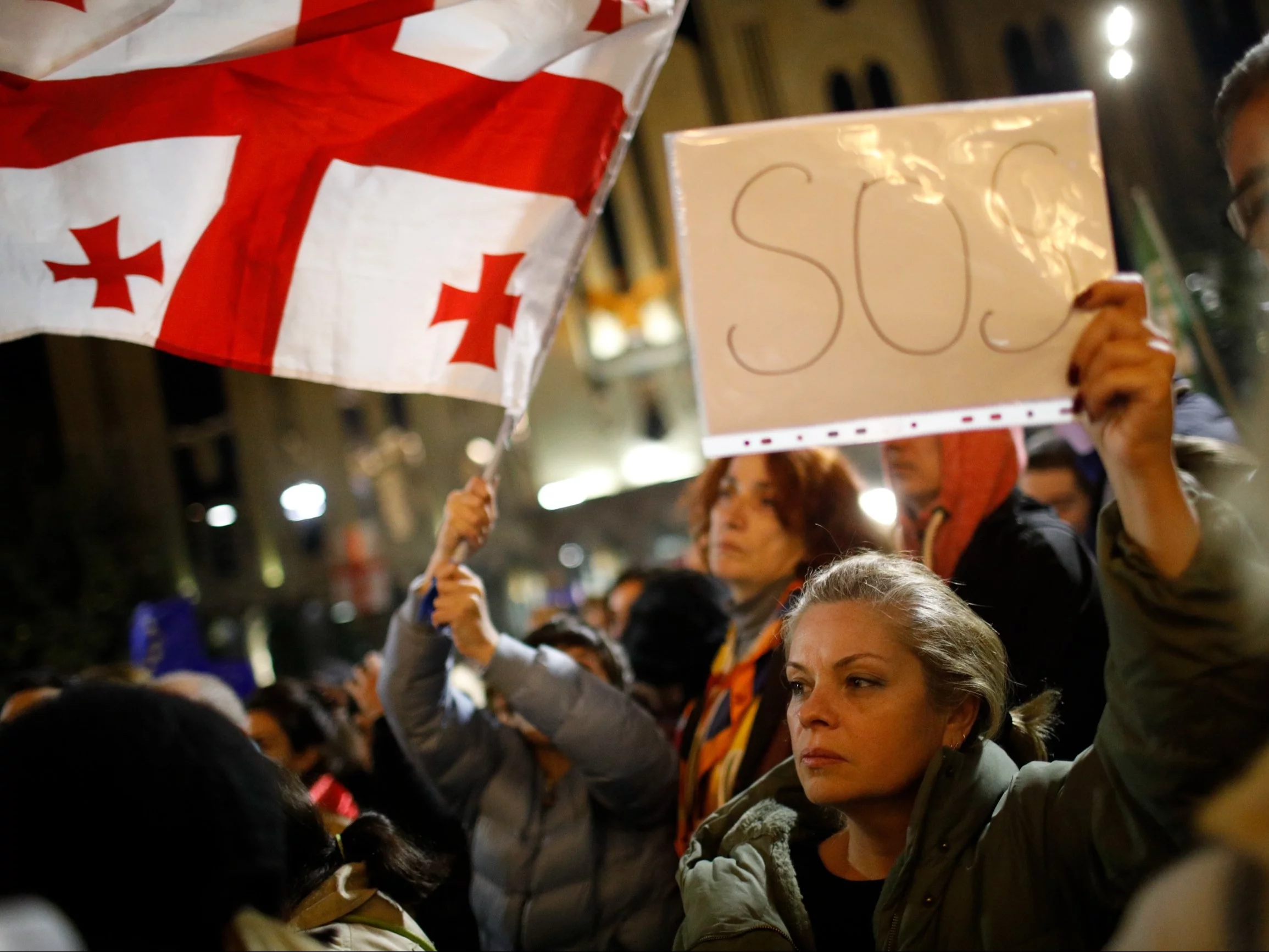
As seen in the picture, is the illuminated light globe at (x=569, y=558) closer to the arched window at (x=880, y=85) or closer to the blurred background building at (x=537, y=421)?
the blurred background building at (x=537, y=421)

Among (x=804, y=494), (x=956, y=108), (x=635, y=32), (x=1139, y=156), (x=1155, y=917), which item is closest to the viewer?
(x=1155, y=917)

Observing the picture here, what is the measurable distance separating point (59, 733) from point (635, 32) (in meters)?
2.12

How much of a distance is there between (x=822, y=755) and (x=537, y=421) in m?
29.2

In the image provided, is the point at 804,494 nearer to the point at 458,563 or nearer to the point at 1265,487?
the point at 458,563

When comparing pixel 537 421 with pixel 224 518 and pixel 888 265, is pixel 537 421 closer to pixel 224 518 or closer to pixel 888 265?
pixel 224 518

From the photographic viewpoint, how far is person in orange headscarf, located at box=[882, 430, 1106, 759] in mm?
2523

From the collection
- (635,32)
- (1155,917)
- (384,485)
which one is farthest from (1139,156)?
(1155,917)

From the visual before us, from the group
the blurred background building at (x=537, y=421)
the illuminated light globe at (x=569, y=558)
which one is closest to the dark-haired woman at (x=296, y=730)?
the blurred background building at (x=537, y=421)

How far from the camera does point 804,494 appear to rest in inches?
124

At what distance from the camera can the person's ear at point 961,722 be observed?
6.37 feet

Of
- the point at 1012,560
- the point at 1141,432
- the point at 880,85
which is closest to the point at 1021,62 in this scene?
the point at 880,85

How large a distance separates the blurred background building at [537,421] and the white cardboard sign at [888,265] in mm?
15219

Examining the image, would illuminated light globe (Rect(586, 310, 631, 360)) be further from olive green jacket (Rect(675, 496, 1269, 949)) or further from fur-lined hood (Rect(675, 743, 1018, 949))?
olive green jacket (Rect(675, 496, 1269, 949))

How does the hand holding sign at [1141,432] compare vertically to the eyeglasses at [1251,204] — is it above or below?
below
